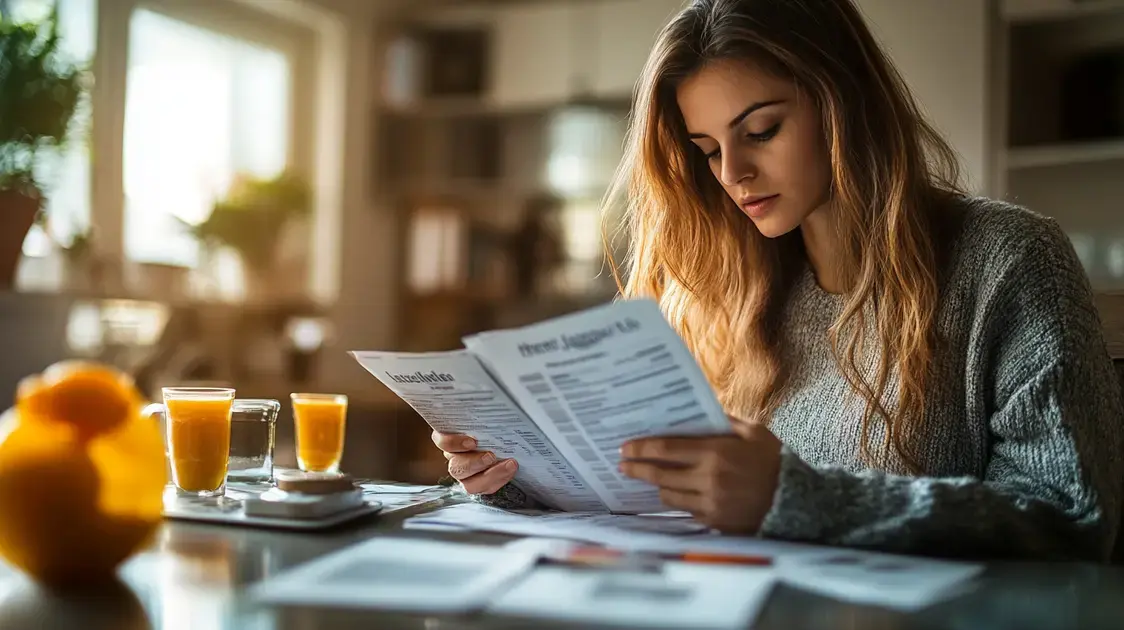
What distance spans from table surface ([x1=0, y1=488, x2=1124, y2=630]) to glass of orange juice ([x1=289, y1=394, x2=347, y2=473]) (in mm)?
405

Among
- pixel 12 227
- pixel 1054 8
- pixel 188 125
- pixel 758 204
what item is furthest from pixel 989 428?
pixel 188 125

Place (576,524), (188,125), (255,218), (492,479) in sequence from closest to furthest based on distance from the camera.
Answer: (576,524), (492,479), (255,218), (188,125)

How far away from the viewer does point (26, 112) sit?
89.6 inches

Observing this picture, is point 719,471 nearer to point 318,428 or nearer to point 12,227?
point 318,428

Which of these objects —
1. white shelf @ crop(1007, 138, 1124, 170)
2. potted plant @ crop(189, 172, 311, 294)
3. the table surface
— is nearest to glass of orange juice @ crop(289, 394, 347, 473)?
the table surface

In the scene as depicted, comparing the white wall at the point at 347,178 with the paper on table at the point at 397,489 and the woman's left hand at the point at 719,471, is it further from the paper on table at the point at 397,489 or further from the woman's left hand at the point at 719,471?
the woman's left hand at the point at 719,471

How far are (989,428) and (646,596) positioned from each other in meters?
0.63

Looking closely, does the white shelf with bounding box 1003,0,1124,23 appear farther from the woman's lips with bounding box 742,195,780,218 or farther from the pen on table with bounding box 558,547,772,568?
the pen on table with bounding box 558,547,772,568

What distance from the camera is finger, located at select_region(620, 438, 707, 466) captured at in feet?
2.92

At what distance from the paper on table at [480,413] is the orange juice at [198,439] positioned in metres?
0.19

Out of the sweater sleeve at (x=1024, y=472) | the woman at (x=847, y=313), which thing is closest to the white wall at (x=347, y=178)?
the woman at (x=847, y=313)

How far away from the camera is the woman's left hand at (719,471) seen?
0.89 meters

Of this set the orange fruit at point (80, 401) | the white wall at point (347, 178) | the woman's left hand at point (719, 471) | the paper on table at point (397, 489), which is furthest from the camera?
the white wall at point (347, 178)

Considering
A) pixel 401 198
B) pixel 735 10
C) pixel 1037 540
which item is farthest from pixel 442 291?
pixel 1037 540
